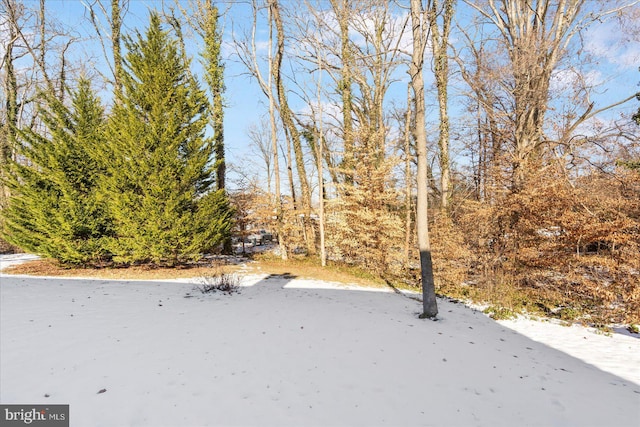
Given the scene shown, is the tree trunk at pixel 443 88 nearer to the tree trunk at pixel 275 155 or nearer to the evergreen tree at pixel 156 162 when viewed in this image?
the tree trunk at pixel 275 155

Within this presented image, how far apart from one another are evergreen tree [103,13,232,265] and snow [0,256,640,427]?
10.9 ft

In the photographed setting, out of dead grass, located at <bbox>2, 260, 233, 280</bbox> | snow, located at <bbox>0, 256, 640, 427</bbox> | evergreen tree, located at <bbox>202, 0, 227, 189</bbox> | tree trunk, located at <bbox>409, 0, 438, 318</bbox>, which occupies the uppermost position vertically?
evergreen tree, located at <bbox>202, 0, 227, 189</bbox>

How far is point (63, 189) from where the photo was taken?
9695 millimetres

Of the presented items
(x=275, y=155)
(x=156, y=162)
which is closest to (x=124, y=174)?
(x=156, y=162)

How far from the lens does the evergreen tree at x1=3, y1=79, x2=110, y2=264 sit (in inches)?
380

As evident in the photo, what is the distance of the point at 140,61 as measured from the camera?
1007 cm

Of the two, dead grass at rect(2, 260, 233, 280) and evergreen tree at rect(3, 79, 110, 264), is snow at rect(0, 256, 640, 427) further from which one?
evergreen tree at rect(3, 79, 110, 264)

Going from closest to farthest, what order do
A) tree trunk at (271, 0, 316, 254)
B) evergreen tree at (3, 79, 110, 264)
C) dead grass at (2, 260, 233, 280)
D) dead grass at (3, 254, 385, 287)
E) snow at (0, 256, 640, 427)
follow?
snow at (0, 256, 640, 427), dead grass at (2, 260, 233, 280), dead grass at (3, 254, 385, 287), evergreen tree at (3, 79, 110, 264), tree trunk at (271, 0, 316, 254)

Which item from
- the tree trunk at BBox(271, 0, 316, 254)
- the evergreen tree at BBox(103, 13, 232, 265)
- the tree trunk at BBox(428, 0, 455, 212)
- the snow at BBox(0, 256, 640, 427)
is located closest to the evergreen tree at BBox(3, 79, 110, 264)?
the evergreen tree at BBox(103, 13, 232, 265)

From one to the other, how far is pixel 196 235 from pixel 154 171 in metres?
2.58

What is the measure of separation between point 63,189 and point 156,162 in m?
3.25

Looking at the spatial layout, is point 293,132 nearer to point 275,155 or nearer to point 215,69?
point 275,155

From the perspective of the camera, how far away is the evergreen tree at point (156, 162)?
9672 millimetres

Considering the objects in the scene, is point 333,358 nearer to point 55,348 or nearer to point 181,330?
point 181,330
